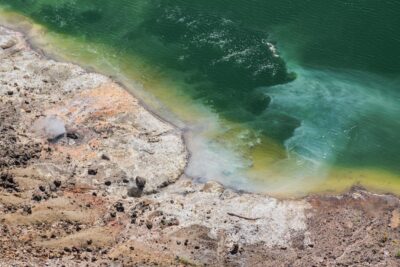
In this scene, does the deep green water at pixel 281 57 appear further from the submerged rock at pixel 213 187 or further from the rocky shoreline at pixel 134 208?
the submerged rock at pixel 213 187

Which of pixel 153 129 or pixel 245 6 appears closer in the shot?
pixel 153 129

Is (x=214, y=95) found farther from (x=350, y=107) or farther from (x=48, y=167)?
(x=48, y=167)

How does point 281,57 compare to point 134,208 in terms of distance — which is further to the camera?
point 281,57

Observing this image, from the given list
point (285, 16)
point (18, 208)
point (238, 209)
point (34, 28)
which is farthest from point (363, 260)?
point (34, 28)

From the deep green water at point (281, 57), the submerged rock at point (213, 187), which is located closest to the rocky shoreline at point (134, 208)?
the submerged rock at point (213, 187)

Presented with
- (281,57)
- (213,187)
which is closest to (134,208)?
(213,187)

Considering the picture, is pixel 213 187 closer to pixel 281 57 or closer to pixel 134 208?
pixel 134 208

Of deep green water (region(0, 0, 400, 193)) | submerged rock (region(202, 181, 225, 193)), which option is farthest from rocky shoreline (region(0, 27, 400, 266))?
deep green water (region(0, 0, 400, 193))
